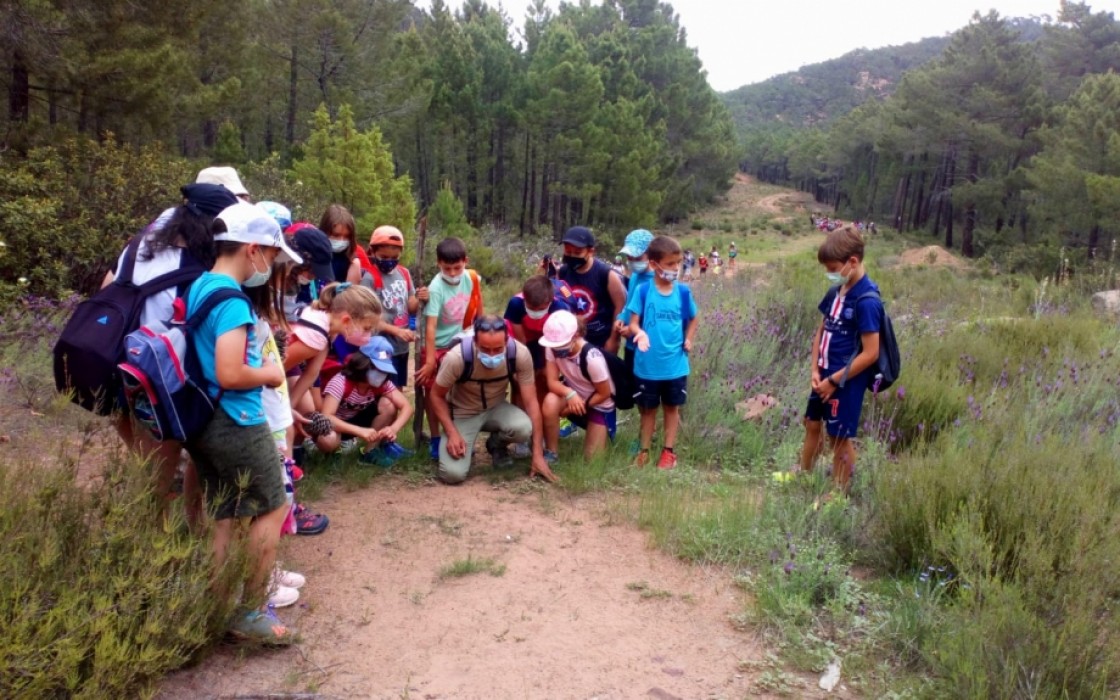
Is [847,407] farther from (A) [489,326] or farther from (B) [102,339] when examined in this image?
(B) [102,339]

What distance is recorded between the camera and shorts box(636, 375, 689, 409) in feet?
15.9

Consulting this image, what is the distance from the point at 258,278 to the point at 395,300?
7.56 feet

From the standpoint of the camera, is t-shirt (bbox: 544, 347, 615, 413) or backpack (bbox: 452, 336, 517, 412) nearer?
backpack (bbox: 452, 336, 517, 412)

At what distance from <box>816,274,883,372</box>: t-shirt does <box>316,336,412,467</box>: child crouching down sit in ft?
8.07

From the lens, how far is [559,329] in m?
4.57

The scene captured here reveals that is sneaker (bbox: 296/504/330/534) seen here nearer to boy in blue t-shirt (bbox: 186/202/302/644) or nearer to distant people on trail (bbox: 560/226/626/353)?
boy in blue t-shirt (bbox: 186/202/302/644)

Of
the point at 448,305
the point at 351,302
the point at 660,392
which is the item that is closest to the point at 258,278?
the point at 351,302

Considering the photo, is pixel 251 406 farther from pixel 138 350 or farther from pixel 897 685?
pixel 897 685

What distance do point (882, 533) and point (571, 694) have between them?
1.81 m

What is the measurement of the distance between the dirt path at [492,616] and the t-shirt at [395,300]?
1195 mm

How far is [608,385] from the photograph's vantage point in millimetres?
4762

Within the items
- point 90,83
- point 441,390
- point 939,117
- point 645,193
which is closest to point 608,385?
point 441,390

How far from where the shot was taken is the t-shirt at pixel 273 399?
2.88 meters

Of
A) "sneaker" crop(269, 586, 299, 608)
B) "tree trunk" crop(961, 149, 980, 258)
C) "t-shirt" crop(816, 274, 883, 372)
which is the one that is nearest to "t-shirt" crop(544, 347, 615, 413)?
"t-shirt" crop(816, 274, 883, 372)
